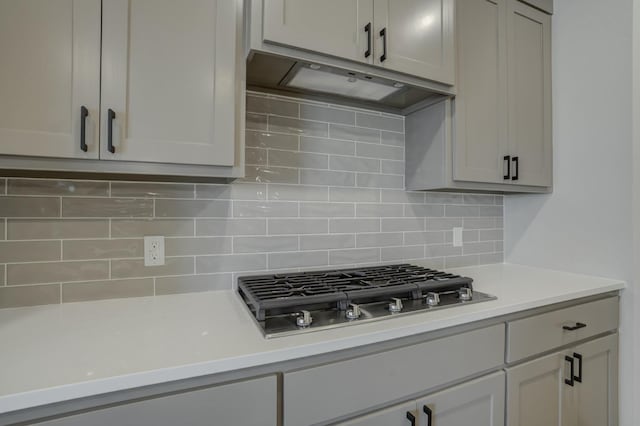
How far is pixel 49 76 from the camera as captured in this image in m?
0.96

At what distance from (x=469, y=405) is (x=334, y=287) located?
24.5 inches

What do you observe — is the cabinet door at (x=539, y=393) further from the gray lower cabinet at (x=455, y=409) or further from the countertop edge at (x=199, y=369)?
the countertop edge at (x=199, y=369)

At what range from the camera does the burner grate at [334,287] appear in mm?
1094

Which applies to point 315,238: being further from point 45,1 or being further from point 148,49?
point 45,1

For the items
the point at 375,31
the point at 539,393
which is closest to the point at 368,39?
the point at 375,31

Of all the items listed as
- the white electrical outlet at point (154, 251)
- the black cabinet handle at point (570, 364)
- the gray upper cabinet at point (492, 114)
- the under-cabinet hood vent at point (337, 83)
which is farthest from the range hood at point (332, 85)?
the black cabinet handle at point (570, 364)

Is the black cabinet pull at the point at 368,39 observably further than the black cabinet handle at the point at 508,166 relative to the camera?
No

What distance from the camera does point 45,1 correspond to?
3.12 feet

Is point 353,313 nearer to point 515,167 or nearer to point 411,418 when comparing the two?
point 411,418

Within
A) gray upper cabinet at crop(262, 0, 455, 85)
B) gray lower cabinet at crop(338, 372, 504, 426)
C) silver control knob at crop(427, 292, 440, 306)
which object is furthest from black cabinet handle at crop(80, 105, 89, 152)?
silver control knob at crop(427, 292, 440, 306)

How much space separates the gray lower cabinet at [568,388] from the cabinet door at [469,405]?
6 centimetres

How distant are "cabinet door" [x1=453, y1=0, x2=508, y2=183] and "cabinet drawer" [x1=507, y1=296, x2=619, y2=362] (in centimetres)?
68

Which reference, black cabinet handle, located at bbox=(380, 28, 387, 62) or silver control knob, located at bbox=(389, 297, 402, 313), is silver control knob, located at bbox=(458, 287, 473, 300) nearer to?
silver control knob, located at bbox=(389, 297, 402, 313)

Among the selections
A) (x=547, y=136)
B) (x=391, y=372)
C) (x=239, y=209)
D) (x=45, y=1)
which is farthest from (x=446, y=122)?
(x=45, y=1)
